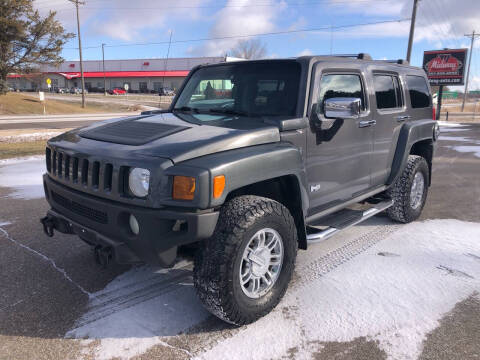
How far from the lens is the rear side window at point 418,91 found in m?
5.19

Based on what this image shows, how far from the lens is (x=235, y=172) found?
277cm

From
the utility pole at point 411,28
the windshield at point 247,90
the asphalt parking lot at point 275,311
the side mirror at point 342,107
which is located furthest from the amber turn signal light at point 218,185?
the utility pole at point 411,28

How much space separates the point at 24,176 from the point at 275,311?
6.50 meters

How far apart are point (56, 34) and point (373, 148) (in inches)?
1152

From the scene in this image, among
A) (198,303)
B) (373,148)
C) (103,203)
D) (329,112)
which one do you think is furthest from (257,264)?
(373,148)

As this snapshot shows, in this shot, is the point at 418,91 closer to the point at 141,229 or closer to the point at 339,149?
the point at 339,149

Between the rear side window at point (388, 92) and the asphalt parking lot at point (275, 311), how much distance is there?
5.03ft

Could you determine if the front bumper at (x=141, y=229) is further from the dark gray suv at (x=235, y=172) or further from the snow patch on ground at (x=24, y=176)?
the snow patch on ground at (x=24, y=176)

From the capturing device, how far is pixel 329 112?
341cm

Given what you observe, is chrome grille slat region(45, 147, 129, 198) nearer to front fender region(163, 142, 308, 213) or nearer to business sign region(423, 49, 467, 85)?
front fender region(163, 142, 308, 213)

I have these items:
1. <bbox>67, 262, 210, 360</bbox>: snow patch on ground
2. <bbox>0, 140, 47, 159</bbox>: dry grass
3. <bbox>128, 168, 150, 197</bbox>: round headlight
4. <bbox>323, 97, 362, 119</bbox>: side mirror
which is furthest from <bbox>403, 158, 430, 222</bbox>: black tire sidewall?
<bbox>0, 140, 47, 159</bbox>: dry grass

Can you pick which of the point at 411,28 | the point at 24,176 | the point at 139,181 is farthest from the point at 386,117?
the point at 411,28

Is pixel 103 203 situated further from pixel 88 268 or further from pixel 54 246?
pixel 54 246

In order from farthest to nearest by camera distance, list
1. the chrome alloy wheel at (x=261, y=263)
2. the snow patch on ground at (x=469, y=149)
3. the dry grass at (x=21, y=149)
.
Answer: the snow patch on ground at (x=469, y=149)
the dry grass at (x=21, y=149)
the chrome alloy wheel at (x=261, y=263)
